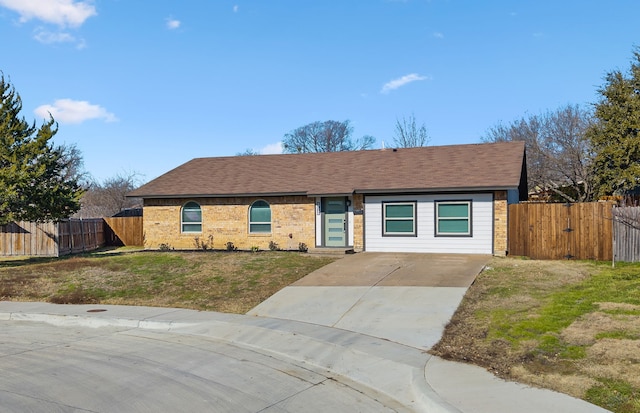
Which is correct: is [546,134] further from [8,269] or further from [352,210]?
[8,269]

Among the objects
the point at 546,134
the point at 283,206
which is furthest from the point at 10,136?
the point at 546,134

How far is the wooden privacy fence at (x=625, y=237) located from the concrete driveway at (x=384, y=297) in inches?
150

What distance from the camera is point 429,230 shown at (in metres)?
19.7

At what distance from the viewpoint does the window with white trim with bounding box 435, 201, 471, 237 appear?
63.4ft

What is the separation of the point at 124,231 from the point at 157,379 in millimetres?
23986

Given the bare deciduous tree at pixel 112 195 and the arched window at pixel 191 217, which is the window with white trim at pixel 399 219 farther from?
the bare deciduous tree at pixel 112 195

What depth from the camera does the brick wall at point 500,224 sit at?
61.3ft

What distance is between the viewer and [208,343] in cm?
954

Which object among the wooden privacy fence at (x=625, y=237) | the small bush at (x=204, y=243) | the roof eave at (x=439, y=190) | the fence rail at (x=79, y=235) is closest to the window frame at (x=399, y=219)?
the roof eave at (x=439, y=190)

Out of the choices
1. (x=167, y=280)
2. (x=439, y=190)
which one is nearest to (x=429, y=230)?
(x=439, y=190)

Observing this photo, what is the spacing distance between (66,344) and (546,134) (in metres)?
39.6

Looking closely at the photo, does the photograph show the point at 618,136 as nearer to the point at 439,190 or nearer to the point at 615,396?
the point at 439,190

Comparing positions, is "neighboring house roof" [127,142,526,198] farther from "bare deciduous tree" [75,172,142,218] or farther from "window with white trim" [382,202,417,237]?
"bare deciduous tree" [75,172,142,218]

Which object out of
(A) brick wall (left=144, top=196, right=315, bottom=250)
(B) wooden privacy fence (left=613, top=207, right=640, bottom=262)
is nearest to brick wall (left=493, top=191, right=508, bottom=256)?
(B) wooden privacy fence (left=613, top=207, right=640, bottom=262)
